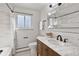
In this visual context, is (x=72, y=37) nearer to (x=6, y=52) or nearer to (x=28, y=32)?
(x=28, y=32)

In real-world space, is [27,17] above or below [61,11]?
below

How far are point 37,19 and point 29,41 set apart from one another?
0.44 metres

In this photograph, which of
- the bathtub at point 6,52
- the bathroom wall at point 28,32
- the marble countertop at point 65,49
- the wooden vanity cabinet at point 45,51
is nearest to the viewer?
the marble countertop at point 65,49

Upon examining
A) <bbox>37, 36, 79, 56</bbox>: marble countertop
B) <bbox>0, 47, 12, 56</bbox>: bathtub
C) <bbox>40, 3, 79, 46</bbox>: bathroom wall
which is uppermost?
<bbox>40, 3, 79, 46</bbox>: bathroom wall

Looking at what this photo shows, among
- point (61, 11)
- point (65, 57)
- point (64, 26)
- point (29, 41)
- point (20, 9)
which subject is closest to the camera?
point (65, 57)

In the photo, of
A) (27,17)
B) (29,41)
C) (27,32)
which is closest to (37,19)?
(27,17)

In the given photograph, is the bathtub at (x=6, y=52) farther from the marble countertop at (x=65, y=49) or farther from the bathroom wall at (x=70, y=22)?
the bathroom wall at (x=70, y=22)

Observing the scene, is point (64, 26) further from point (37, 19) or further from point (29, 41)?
point (29, 41)

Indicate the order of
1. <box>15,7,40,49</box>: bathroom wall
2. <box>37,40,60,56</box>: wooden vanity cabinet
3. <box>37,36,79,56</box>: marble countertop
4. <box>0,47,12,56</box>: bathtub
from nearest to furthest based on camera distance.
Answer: <box>37,36,79,56</box>: marble countertop
<box>37,40,60,56</box>: wooden vanity cabinet
<box>0,47,12,56</box>: bathtub
<box>15,7,40,49</box>: bathroom wall

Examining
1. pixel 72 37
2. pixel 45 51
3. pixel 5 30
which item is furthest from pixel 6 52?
pixel 72 37

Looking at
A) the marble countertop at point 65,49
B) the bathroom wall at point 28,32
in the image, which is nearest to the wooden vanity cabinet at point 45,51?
the marble countertop at point 65,49

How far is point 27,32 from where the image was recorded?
56.4 inches

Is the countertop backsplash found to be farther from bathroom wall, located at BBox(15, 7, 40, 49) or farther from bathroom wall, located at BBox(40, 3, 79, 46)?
bathroom wall, located at BBox(15, 7, 40, 49)

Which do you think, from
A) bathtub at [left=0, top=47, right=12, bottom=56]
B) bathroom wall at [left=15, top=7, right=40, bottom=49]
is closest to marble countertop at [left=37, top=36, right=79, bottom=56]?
bathroom wall at [left=15, top=7, right=40, bottom=49]
